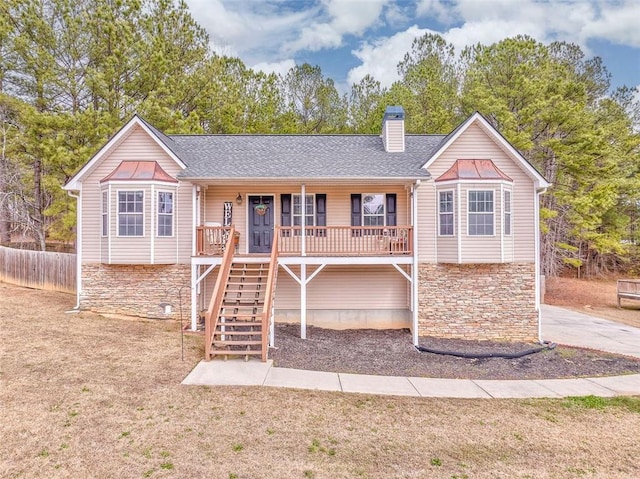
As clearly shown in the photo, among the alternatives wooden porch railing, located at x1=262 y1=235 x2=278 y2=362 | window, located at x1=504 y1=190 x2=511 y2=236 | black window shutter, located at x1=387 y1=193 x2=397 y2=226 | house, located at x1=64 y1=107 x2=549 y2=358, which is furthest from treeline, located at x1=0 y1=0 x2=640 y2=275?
wooden porch railing, located at x1=262 y1=235 x2=278 y2=362

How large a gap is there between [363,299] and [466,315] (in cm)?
349

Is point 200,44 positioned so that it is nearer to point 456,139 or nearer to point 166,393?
point 456,139

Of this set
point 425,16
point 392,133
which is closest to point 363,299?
point 392,133

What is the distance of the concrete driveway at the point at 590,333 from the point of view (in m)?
11.9

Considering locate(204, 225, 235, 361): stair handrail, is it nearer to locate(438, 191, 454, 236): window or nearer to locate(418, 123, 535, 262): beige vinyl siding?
locate(418, 123, 535, 262): beige vinyl siding

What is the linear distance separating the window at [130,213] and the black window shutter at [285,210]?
4.56 m

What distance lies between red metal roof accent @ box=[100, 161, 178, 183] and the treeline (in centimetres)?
710

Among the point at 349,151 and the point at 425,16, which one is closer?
the point at 349,151

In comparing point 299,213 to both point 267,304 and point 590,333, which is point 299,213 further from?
point 590,333

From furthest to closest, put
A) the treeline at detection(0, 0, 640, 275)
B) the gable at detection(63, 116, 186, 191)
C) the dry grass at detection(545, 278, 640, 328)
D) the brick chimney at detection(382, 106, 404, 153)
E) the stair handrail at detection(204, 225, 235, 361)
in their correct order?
the dry grass at detection(545, 278, 640, 328), the treeline at detection(0, 0, 640, 275), the brick chimney at detection(382, 106, 404, 153), the gable at detection(63, 116, 186, 191), the stair handrail at detection(204, 225, 235, 361)

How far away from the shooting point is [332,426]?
5.68m

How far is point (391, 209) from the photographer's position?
1323 centimetres

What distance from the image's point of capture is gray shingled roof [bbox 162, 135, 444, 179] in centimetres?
1198

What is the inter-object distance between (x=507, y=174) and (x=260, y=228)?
28.7 feet
